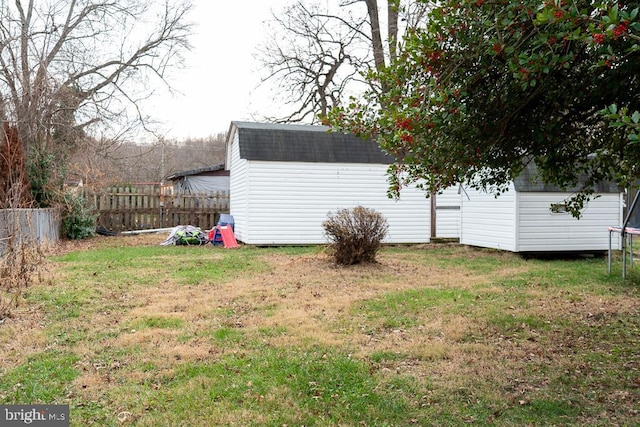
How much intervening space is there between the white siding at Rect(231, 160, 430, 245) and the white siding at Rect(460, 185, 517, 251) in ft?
4.17

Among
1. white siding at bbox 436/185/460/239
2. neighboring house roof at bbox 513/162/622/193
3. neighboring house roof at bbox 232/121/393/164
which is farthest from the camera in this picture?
white siding at bbox 436/185/460/239

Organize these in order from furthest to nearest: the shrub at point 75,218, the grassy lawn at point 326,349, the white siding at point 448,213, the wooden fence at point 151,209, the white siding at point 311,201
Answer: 1. the wooden fence at point 151,209
2. the white siding at point 448,213
3. the shrub at point 75,218
4. the white siding at point 311,201
5. the grassy lawn at point 326,349

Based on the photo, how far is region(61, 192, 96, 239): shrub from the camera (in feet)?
48.4

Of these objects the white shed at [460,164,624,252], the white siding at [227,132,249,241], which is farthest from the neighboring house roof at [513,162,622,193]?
the white siding at [227,132,249,241]

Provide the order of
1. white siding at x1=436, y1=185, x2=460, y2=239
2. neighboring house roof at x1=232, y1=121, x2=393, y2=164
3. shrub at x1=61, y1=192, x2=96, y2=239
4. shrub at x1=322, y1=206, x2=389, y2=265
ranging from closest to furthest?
1. shrub at x1=322, y1=206, x2=389, y2=265
2. neighboring house roof at x1=232, y1=121, x2=393, y2=164
3. shrub at x1=61, y1=192, x2=96, y2=239
4. white siding at x1=436, y1=185, x2=460, y2=239

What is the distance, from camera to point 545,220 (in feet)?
40.2

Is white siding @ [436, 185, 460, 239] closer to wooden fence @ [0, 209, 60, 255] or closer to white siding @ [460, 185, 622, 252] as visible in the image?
white siding @ [460, 185, 622, 252]

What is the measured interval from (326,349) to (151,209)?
15559 millimetres

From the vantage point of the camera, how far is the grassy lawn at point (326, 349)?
11.3 ft

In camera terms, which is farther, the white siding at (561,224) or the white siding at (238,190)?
the white siding at (238,190)

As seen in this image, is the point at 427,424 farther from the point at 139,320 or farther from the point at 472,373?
the point at 139,320

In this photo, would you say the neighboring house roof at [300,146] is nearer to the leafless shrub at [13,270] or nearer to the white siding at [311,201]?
the white siding at [311,201]

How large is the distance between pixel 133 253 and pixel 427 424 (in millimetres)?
10145

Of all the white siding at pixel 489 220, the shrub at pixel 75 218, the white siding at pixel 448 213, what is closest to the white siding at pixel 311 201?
the white siding at pixel 448 213
